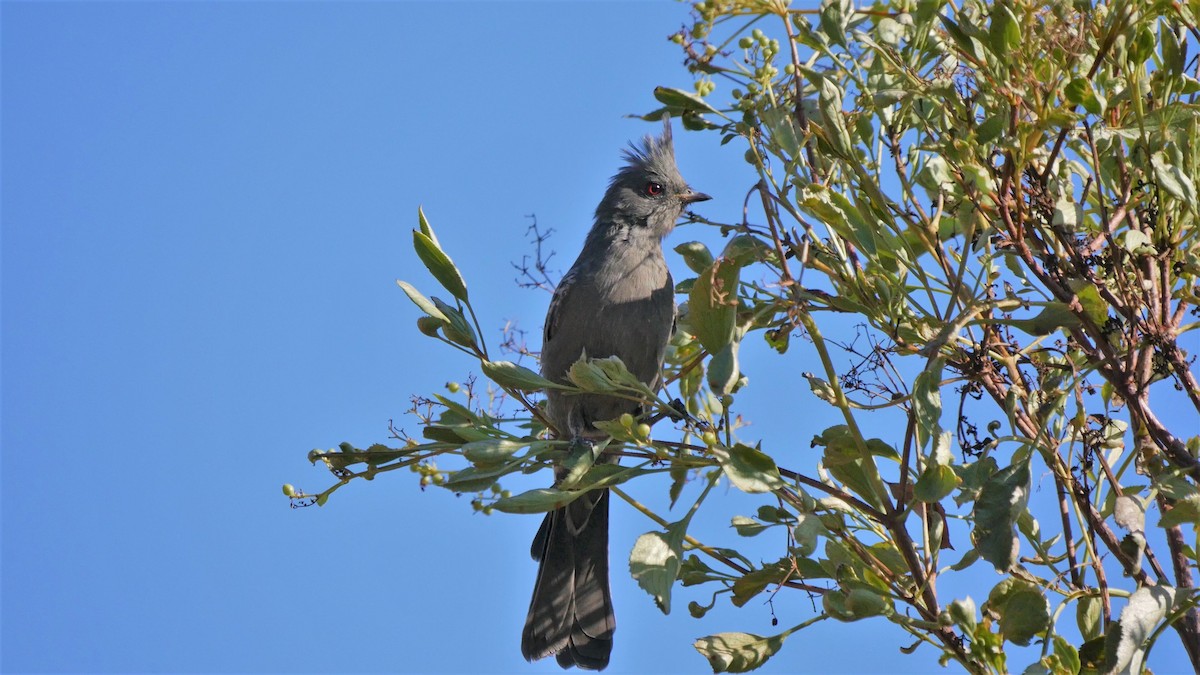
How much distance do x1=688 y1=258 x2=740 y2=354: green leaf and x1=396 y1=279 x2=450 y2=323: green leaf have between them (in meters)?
0.72

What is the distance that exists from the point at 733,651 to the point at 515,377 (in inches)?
32.8

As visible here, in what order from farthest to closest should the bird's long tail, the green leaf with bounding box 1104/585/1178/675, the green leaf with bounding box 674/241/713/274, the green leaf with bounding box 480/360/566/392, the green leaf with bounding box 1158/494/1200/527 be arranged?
1. the bird's long tail
2. the green leaf with bounding box 674/241/713/274
3. the green leaf with bounding box 480/360/566/392
4. the green leaf with bounding box 1158/494/1200/527
5. the green leaf with bounding box 1104/585/1178/675

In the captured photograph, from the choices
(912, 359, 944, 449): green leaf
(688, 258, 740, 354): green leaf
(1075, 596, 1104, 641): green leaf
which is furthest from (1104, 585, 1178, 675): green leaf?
(688, 258, 740, 354): green leaf

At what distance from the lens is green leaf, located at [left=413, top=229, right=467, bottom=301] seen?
9.37 ft

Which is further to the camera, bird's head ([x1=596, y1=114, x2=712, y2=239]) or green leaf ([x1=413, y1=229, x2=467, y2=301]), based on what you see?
bird's head ([x1=596, y1=114, x2=712, y2=239])

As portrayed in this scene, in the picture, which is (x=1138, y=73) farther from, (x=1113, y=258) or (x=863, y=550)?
(x=863, y=550)

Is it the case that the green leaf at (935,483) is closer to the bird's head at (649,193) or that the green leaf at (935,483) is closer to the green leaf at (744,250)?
the green leaf at (744,250)

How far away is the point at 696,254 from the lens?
323cm

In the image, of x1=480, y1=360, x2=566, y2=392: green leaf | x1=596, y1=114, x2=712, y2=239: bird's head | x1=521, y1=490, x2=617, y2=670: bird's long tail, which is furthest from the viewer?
x1=596, y1=114, x2=712, y2=239: bird's head

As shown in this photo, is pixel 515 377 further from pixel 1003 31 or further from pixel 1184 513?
pixel 1184 513

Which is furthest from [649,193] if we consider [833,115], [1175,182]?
[1175,182]

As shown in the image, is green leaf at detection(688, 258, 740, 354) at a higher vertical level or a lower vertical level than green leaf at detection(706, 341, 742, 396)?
higher

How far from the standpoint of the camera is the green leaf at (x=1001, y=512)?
231 cm

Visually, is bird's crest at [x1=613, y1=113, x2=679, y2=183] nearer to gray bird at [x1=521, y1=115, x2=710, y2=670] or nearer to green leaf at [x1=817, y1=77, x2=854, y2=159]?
gray bird at [x1=521, y1=115, x2=710, y2=670]
